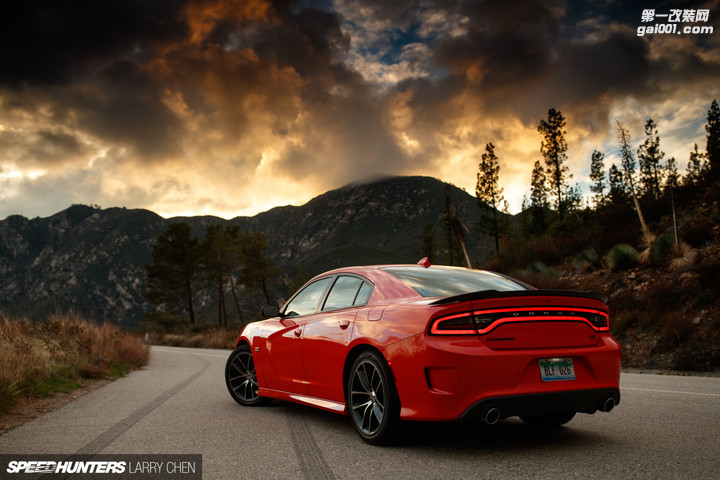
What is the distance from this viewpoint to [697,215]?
21.2m

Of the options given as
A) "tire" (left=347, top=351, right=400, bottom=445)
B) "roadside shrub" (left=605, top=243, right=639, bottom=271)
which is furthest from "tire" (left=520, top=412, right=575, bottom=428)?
"roadside shrub" (left=605, top=243, right=639, bottom=271)

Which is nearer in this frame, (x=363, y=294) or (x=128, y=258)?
(x=363, y=294)

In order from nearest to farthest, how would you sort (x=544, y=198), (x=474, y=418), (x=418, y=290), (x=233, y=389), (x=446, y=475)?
(x=446, y=475)
(x=474, y=418)
(x=418, y=290)
(x=233, y=389)
(x=544, y=198)

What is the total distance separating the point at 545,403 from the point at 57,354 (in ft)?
32.0

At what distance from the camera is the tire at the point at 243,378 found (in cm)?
685

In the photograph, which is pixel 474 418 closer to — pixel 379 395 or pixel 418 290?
pixel 379 395

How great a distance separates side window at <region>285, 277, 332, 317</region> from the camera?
19.2ft

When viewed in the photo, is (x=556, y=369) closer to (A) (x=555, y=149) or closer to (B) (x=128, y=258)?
(A) (x=555, y=149)

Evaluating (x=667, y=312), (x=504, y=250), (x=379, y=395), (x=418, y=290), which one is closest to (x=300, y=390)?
(x=379, y=395)

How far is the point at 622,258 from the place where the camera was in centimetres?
2058

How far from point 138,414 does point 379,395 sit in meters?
3.49

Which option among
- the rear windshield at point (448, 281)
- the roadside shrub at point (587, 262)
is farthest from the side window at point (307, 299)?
the roadside shrub at point (587, 262)

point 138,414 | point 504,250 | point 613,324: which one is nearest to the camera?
point 138,414

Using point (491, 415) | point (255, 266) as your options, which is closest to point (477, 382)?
point (491, 415)
